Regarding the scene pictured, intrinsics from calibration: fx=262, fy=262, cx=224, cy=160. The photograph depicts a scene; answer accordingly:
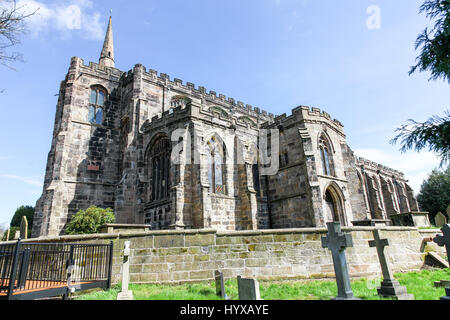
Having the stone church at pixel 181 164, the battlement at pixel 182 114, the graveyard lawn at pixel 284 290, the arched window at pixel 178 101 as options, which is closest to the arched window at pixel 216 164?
the stone church at pixel 181 164

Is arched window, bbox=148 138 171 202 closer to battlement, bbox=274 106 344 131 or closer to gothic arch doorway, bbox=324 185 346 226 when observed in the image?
battlement, bbox=274 106 344 131

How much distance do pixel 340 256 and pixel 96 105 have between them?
19.3 metres

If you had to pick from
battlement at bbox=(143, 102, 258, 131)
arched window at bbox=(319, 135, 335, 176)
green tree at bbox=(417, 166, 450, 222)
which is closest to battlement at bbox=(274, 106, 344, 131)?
arched window at bbox=(319, 135, 335, 176)

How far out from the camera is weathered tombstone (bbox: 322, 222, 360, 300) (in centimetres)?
540

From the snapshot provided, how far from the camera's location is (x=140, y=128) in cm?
1772

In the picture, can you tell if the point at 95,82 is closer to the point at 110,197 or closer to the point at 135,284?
the point at 110,197

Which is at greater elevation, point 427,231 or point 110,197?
point 110,197

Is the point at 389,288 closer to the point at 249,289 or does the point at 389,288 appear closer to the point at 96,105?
the point at 249,289

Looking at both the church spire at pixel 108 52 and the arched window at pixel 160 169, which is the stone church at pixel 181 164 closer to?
the arched window at pixel 160 169

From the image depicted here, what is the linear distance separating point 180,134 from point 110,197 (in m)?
7.14

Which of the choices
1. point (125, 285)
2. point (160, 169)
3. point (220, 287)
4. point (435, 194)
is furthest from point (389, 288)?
point (435, 194)

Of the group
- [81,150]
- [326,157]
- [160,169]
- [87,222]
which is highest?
[81,150]

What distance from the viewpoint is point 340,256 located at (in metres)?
5.79
